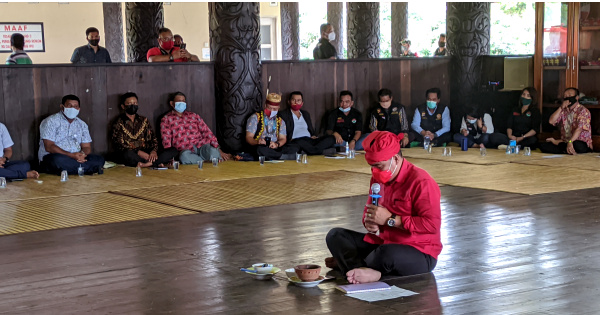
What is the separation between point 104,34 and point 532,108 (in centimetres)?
866

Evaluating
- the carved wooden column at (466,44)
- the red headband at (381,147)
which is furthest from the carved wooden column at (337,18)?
the red headband at (381,147)

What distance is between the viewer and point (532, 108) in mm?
10352

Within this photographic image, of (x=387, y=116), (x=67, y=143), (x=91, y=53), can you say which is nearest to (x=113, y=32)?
(x=91, y=53)

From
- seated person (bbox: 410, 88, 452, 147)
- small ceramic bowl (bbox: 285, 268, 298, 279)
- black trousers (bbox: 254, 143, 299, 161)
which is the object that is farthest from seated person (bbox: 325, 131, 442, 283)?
seated person (bbox: 410, 88, 452, 147)

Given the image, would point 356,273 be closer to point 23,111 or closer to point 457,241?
point 457,241

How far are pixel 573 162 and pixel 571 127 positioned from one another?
1.14m

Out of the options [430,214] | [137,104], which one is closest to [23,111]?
[137,104]

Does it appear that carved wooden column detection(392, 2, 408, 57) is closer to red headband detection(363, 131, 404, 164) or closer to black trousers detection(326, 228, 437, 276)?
black trousers detection(326, 228, 437, 276)

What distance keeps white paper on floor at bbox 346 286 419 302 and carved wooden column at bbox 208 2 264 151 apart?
6.48m

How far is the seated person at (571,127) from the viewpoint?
976cm

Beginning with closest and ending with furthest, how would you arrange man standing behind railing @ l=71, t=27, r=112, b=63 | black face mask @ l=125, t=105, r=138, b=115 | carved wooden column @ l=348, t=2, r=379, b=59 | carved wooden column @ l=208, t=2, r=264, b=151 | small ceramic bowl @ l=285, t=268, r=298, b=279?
1. small ceramic bowl @ l=285, t=268, r=298, b=279
2. black face mask @ l=125, t=105, r=138, b=115
3. carved wooden column @ l=208, t=2, r=264, b=151
4. man standing behind railing @ l=71, t=27, r=112, b=63
5. carved wooden column @ l=348, t=2, r=379, b=59

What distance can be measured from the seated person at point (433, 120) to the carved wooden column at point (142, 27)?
4.04 meters

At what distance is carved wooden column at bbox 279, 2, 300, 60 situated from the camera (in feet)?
57.4

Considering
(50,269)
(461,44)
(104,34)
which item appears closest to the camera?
(50,269)
